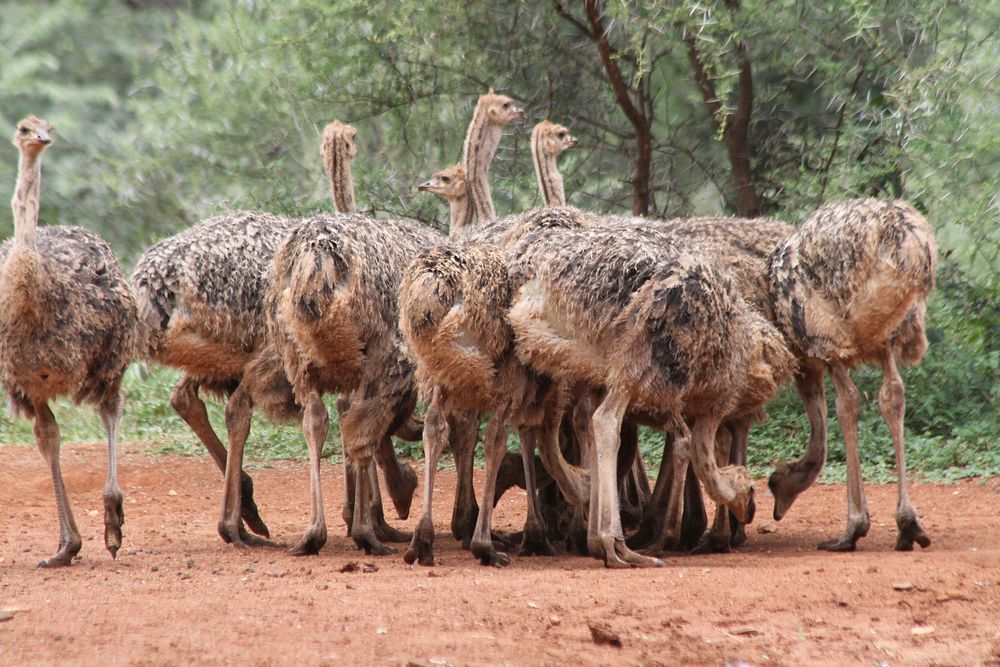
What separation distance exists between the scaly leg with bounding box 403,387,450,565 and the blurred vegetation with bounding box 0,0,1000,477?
3.96 m

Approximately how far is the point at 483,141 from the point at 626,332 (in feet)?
11.9

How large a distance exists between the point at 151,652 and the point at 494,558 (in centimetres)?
281

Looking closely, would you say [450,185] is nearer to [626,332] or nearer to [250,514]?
[250,514]

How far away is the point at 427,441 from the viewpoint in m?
7.16

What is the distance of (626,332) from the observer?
6625 mm

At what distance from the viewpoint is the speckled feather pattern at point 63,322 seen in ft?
22.9

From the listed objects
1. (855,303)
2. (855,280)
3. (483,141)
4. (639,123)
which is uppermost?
(639,123)

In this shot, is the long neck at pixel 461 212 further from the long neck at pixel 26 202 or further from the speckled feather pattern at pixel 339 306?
the long neck at pixel 26 202

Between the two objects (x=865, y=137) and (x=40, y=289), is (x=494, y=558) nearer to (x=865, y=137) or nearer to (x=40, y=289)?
(x=40, y=289)

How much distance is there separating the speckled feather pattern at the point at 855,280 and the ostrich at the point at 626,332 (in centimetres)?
50

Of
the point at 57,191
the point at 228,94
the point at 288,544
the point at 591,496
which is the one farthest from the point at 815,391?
the point at 57,191

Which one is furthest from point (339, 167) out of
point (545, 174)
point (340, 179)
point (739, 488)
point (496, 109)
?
point (739, 488)

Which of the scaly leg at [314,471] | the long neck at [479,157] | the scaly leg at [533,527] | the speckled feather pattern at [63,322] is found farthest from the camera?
the long neck at [479,157]

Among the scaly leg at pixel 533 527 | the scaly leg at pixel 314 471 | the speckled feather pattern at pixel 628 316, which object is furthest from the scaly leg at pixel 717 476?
the scaly leg at pixel 314 471
